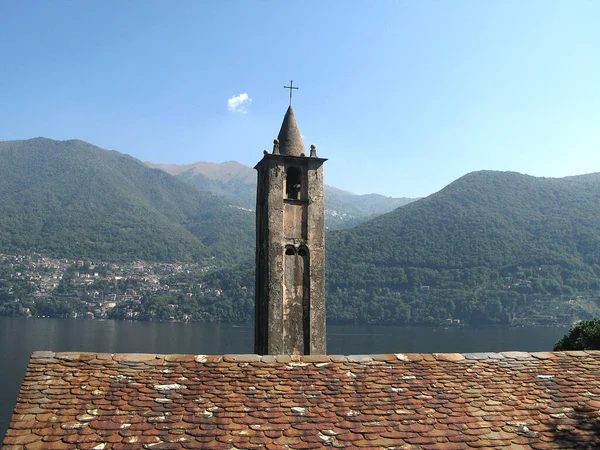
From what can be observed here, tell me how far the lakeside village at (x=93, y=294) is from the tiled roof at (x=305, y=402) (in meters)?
156

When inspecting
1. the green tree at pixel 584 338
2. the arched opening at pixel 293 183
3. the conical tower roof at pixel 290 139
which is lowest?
the green tree at pixel 584 338

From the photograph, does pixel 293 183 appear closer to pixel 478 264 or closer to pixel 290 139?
pixel 290 139

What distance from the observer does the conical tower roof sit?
17.4m

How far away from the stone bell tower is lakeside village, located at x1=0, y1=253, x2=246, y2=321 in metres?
149

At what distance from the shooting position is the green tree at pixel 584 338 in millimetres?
26578

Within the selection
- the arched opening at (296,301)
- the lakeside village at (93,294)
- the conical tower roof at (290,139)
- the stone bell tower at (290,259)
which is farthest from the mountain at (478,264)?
the arched opening at (296,301)

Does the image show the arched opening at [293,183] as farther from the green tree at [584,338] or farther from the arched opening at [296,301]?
the green tree at [584,338]

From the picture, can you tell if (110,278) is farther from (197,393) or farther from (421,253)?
(197,393)

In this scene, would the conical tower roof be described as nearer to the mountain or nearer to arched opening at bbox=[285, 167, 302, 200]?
arched opening at bbox=[285, 167, 302, 200]

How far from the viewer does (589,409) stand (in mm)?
8391

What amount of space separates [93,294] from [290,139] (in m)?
176

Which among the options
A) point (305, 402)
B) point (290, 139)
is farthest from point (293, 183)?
point (305, 402)

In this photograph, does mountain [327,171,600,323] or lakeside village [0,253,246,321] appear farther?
lakeside village [0,253,246,321]

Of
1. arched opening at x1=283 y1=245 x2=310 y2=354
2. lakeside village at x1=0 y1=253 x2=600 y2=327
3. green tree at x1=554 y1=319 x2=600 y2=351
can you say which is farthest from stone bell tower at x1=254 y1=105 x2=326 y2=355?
lakeside village at x1=0 y1=253 x2=600 y2=327
